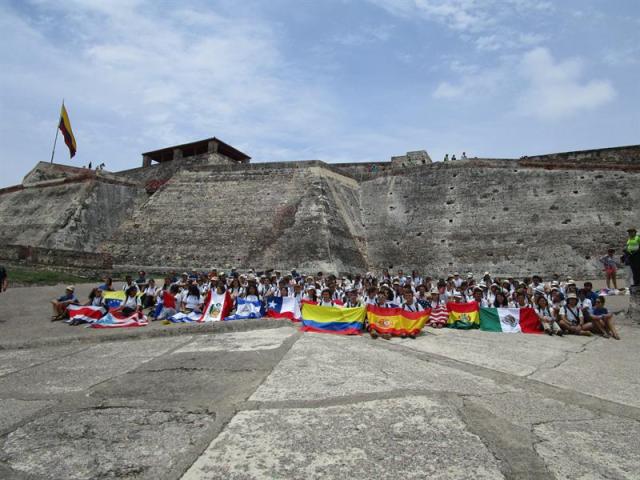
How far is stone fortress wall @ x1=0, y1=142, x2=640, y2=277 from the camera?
1599 cm

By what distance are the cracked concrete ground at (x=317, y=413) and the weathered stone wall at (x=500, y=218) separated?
1024cm

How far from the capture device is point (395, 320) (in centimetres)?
757

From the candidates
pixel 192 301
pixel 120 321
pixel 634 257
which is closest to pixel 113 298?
pixel 120 321

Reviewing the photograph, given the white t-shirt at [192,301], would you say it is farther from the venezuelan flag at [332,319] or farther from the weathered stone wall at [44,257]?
the weathered stone wall at [44,257]

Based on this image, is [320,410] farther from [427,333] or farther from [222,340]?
[427,333]

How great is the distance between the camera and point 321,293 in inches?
368

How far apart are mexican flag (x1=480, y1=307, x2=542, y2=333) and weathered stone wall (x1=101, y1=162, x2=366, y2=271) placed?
24.5ft

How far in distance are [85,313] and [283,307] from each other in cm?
399

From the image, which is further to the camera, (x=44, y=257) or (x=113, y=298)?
(x=44, y=257)

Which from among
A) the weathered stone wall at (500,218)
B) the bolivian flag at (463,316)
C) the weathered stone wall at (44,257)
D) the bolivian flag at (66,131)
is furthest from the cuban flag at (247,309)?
the bolivian flag at (66,131)

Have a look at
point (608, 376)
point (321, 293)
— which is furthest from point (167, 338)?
point (608, 376)

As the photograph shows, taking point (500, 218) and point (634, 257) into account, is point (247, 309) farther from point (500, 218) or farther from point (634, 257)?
point (500, 218)

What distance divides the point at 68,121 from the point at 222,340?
2204 centimetres

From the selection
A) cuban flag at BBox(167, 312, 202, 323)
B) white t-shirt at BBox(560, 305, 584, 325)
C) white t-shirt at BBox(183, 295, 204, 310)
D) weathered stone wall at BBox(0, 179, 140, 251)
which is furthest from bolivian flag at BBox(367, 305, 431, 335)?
weathered stone wall at BBox(0, 179, 140, 251)
